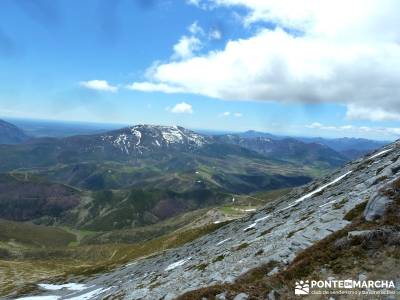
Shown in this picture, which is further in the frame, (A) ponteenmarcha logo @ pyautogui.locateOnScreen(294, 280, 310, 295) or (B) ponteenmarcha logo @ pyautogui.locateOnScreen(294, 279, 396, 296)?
(A) ponteenmarcha logo @ pyautogui.locateOnScreen(294, 280, 310, 295)

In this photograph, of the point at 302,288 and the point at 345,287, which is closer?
the point at 345,287

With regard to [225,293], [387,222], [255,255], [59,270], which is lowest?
[59,270]

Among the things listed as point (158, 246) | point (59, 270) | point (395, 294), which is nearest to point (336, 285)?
point (395, 294)

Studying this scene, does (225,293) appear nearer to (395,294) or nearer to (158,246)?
(395,294)

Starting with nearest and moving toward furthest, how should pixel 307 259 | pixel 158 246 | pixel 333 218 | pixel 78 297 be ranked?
1. pixel 307 259
2. pixel 333 218
3. pixel 78 297
4. pixel 158 246

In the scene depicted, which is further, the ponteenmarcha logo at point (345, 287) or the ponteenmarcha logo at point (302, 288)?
the ponteenmarcha logo at point (302, 288)

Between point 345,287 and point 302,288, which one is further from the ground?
point 345,287

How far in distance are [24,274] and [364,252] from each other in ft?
607

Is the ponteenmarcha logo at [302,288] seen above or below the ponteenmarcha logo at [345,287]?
below

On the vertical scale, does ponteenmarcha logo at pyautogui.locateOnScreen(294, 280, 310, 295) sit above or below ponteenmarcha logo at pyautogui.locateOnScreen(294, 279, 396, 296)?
below

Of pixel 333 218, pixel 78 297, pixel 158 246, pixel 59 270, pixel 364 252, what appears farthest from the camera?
pixel 59 270

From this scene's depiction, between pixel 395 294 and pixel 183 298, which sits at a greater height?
pixel 395 294

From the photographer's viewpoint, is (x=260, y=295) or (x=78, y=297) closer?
(x=260, y=295)

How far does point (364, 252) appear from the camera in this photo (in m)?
24.1
